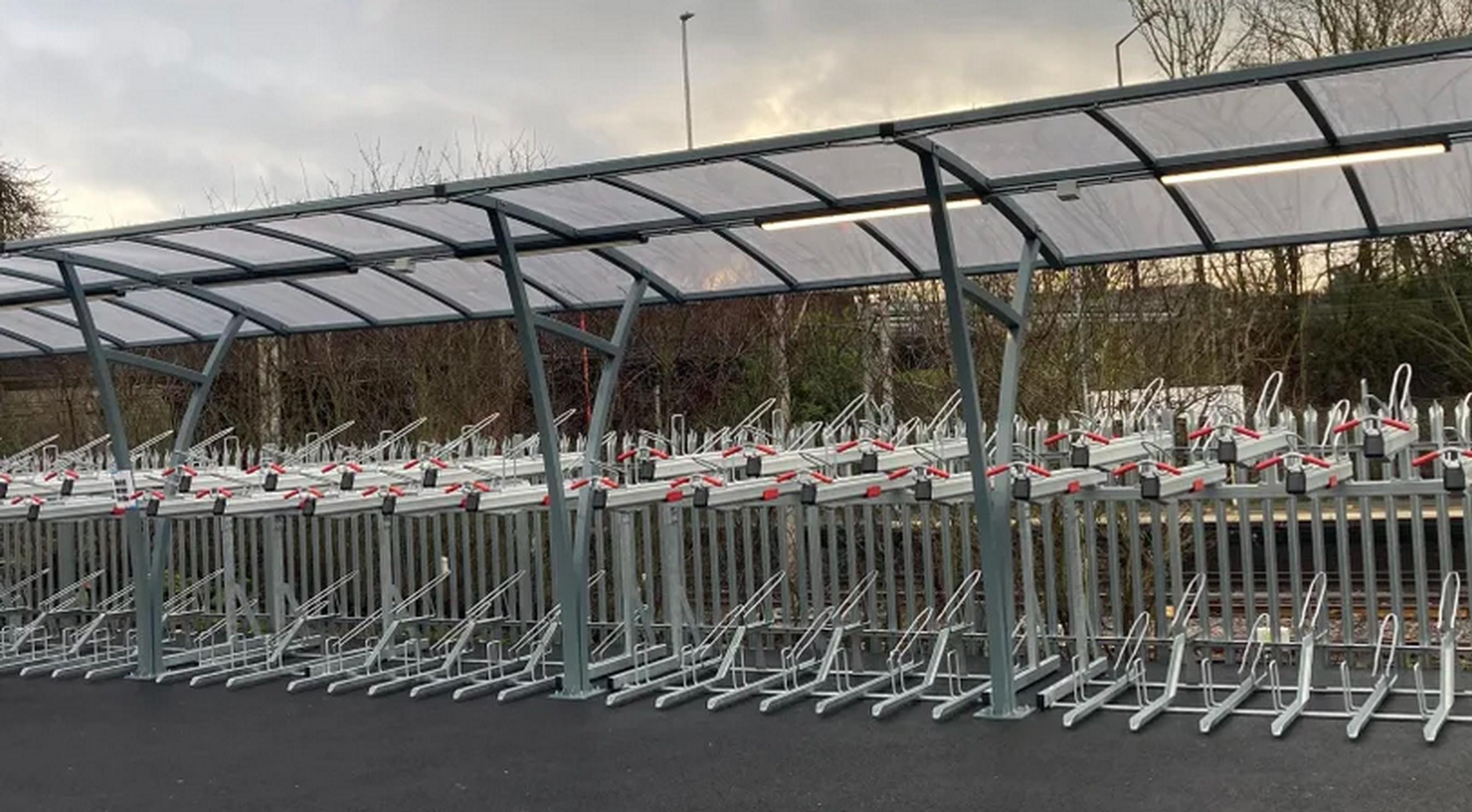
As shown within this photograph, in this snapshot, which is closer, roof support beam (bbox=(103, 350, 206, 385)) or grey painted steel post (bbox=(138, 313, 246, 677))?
grey painted steel post (bbox=(138, 313, 246, 677))

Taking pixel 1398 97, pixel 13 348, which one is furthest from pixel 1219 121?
pixel 13 348

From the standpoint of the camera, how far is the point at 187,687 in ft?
34.0

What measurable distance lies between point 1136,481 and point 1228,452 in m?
2.29

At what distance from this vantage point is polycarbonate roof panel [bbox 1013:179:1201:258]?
8.52 metres

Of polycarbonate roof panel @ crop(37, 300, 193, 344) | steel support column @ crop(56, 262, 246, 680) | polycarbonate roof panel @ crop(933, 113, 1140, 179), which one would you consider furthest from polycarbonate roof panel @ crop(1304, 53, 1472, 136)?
polycarbonate roof panel @ crop(37, 300, 193, 344)

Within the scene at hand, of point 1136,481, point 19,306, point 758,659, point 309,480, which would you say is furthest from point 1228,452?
point 19,306

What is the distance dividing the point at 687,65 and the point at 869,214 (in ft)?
51.8

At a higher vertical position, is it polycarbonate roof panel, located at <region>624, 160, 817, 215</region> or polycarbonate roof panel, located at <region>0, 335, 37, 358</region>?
polycarbonate roof panel, located at <region>624, 160, 817, 215</region>

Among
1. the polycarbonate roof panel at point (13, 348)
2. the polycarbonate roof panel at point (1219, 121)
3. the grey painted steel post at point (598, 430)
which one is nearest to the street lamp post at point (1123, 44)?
the grey painted steel post at point (598, 430)

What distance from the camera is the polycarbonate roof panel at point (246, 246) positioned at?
9180 millimetres

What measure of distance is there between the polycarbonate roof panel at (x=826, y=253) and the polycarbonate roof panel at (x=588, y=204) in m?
0.92

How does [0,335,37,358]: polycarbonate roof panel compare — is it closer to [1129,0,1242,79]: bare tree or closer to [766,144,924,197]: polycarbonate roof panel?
[766,144,924,197]: polycarbonate roof panel

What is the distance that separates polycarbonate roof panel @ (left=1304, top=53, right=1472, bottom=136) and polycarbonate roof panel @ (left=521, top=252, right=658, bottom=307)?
4.73 m

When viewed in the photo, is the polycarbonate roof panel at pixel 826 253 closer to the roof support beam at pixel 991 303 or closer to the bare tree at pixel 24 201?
the roof support beam at pixel 991 303
